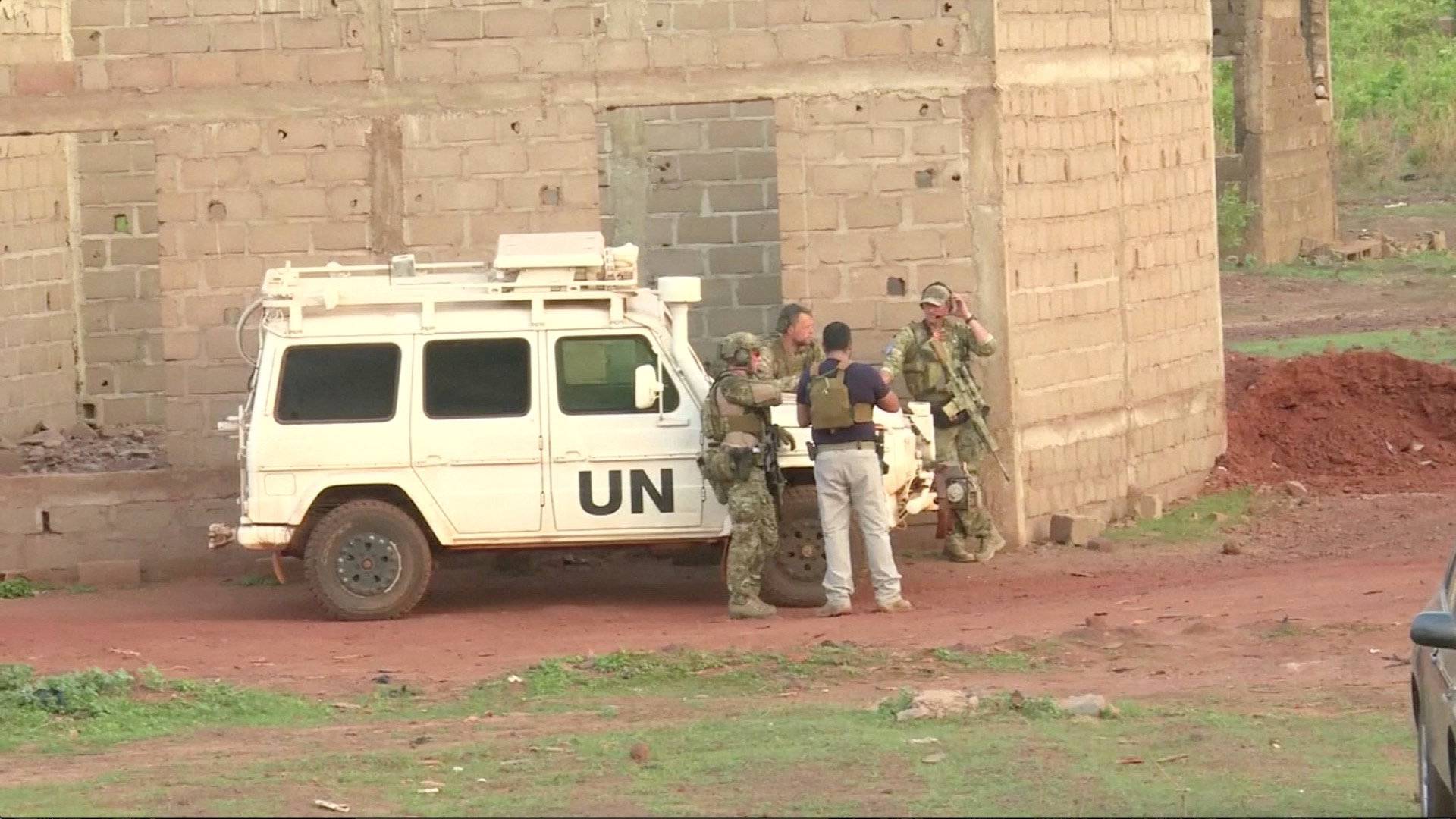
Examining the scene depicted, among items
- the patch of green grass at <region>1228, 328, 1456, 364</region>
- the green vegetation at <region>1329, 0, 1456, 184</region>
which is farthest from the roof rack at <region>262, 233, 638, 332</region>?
the green vegetation at <region>1329, 0, 1456, 184</region>

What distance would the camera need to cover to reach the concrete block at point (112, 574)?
1490cm

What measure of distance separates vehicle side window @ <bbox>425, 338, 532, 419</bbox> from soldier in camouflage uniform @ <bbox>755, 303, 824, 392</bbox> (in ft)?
4.31

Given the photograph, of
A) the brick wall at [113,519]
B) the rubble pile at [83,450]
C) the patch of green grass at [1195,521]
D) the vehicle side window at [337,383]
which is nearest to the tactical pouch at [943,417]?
the patch of green grass at [1195,521]

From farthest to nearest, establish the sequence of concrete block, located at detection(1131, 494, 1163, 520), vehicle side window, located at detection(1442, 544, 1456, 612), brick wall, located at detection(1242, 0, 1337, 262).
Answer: brick wall, located at detection(1242, 0, 1337, 262), concrete block, located at detection(1131, 494, 1163, 520), vehicle side window, located at detection(1442, 544, 1456, 612)

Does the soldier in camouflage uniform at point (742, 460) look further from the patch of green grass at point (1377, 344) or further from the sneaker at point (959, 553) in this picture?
the patch of green grass at point (1377, 344)

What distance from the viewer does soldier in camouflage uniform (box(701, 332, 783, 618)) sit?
1248cm

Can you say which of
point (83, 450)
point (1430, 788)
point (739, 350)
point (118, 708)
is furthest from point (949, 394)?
point (83, 450)

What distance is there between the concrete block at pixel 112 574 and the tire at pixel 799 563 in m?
4.25

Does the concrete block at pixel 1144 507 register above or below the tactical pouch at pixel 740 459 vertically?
below

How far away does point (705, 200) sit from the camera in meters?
17.8

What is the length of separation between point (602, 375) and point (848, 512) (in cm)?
154

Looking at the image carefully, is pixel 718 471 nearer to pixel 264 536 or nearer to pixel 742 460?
pixel 742 460

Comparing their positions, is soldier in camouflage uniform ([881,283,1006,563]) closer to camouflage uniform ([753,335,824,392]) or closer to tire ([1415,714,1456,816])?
camouflage uniform ([753,335,824,392])

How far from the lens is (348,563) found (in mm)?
13156
